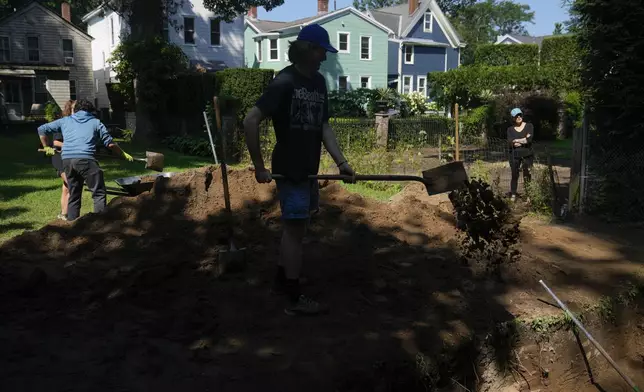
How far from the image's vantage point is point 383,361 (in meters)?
3.64

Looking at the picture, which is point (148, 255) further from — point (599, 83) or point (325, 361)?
point (599, 83)

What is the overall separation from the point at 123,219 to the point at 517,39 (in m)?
52.8

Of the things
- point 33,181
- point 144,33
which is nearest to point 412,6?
point 144,33

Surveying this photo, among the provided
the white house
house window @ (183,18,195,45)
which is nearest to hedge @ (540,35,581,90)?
the white house

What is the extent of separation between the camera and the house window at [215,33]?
37.9 m

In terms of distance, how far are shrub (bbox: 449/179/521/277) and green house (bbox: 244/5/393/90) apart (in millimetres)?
33149

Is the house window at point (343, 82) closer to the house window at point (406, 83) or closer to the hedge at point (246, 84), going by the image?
the house window at point (406, 83)

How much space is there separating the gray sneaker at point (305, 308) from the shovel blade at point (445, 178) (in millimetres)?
1459

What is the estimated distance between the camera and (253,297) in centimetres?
471

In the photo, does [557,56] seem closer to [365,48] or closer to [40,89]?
[365,48]

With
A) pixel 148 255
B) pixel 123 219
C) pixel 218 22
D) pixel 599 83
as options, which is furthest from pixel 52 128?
pixel 218 22

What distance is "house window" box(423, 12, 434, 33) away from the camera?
44.3 m

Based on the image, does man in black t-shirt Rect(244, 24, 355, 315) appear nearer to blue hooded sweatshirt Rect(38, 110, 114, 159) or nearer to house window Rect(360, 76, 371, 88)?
blue hooded sweatshirt Rect(38, 110, 114, 159)

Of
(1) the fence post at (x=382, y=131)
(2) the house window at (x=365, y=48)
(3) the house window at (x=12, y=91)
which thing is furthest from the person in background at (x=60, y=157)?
(3) the house window at (x=12, y=91)
